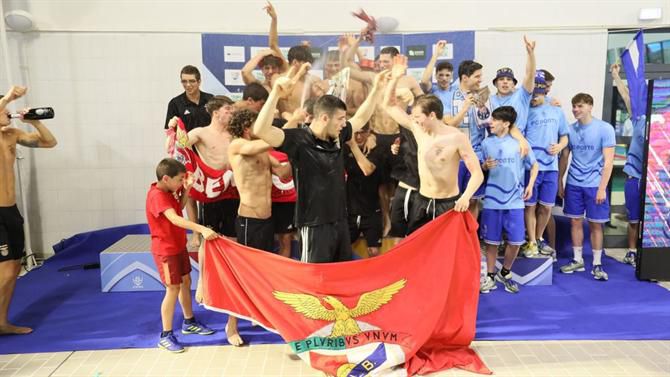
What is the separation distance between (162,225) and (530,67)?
3.72 metres

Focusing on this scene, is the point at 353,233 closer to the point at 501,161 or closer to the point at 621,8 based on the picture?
the point at 501,161

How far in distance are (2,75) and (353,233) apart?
14.5ft

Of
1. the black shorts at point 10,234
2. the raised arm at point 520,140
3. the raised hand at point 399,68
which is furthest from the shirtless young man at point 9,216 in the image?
the raised arm at point 520,140

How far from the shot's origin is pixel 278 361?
3.47 m

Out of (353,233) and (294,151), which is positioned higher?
(294,151)

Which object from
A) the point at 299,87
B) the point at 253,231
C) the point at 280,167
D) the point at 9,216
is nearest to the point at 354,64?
the point at 299,87

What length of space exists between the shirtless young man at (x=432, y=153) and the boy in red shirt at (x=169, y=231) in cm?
167

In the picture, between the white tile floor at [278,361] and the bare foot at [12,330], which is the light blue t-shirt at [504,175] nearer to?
the white tile floor at [278,361]

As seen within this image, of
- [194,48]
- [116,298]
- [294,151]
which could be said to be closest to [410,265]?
[294,151]

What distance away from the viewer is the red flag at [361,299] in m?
3.24

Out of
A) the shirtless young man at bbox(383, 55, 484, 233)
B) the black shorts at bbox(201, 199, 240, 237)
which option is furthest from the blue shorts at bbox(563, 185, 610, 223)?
the black shorts at bbox(201, 199, 240, 237)

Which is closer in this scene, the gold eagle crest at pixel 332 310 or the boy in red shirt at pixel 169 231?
the gold eagle crest at pixel 332 310

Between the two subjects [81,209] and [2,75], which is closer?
[2,75]

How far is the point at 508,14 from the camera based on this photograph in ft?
19.6
